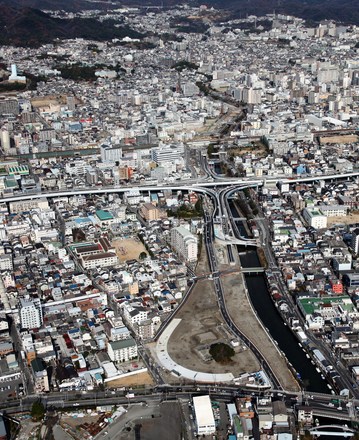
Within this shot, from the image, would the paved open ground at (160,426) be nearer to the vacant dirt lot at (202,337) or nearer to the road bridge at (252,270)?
the vacant dirt lot at (202,337)

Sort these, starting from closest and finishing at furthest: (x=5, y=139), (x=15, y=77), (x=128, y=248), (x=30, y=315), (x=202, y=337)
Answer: (x=202, y=337), (x=30, y=315), (x=128, y=248), (x=5, y=139), (x=15, y=77)

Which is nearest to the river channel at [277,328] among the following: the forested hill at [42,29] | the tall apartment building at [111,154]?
the tall apartment building at [111,154]

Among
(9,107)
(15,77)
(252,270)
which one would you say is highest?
(15,77)

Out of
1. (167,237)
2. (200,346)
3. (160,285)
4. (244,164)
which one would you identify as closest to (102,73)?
(244,164)

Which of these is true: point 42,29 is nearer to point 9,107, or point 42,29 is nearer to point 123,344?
point 9,107

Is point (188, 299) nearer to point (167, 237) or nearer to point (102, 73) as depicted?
point (167, 237)

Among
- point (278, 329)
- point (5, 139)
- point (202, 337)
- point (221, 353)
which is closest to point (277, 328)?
point (278, 329)
